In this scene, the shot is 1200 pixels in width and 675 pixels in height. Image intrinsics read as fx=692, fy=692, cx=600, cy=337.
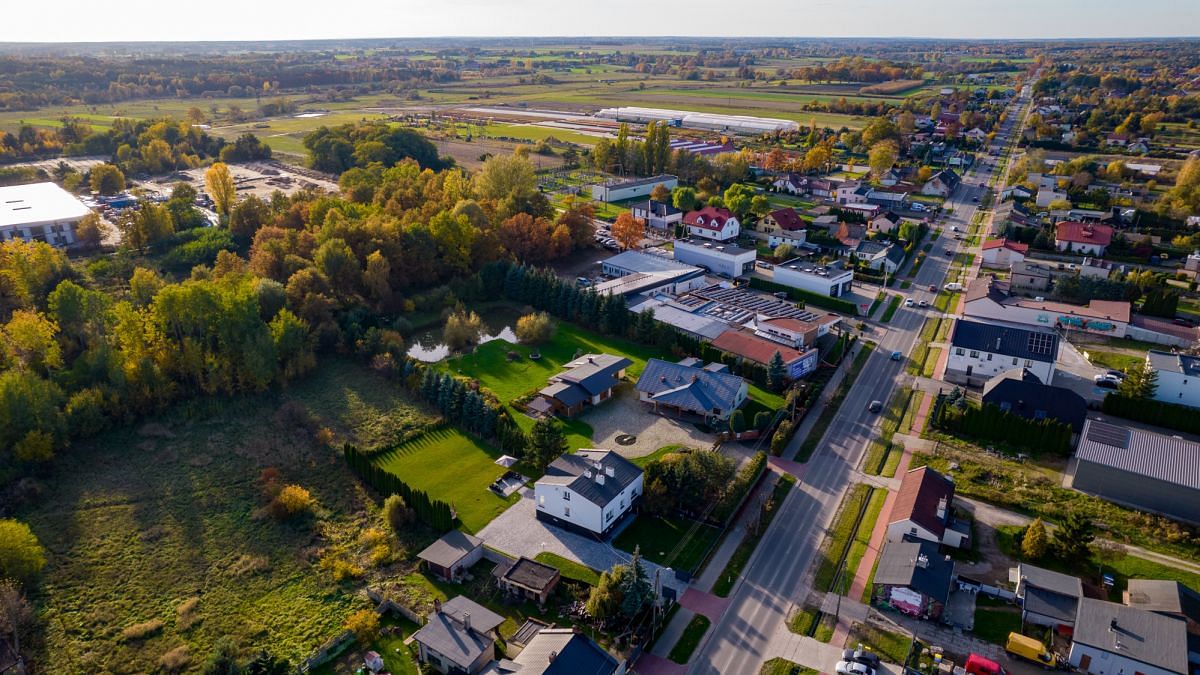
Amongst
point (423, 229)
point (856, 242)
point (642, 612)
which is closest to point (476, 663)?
point (642, 612)

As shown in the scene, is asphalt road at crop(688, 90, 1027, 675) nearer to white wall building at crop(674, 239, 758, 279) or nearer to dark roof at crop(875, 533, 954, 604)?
dark roof at crop(875, 533, 954, 604)

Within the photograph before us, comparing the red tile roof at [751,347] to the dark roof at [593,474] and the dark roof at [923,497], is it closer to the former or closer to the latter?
the dark roof at [923,497]

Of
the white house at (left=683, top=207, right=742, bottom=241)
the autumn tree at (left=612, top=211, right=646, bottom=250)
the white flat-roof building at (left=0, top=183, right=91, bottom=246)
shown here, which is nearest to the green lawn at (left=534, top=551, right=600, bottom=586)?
the autumn tree at (left=612, top=211, right=646, bottom=250)

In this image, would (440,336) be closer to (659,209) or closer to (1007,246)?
(659,209)

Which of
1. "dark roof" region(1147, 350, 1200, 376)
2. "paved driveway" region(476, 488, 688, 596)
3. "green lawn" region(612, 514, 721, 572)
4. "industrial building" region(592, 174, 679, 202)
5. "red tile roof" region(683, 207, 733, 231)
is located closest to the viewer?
"paved driveway" region(476, 488, 688, 596)

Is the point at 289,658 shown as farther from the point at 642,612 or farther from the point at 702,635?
the point at 702,635
